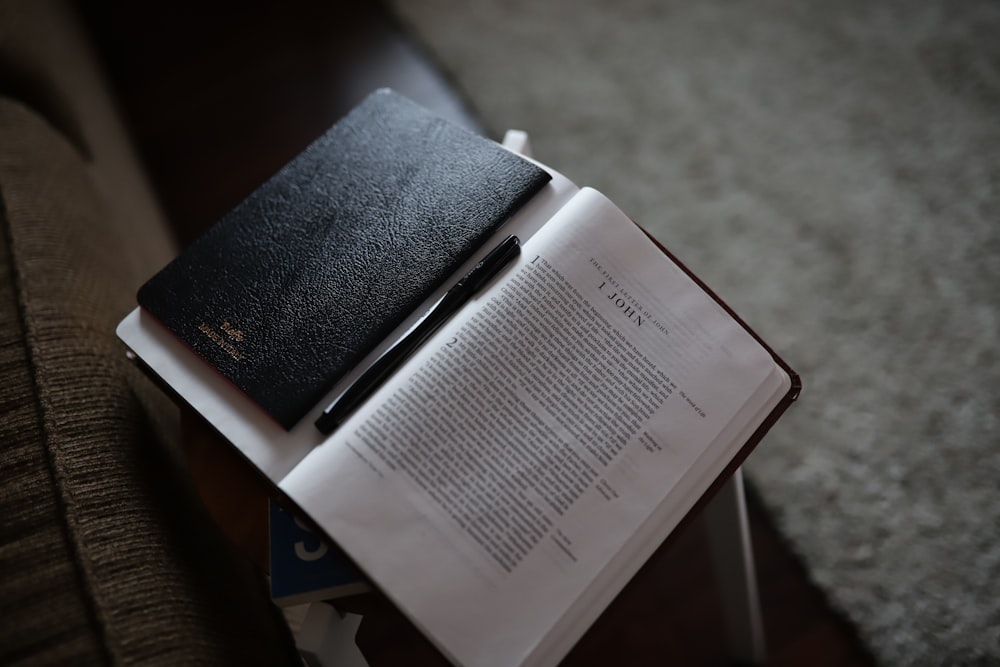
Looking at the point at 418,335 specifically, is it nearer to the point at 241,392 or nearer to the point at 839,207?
the point at 241,392

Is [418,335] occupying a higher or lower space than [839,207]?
lower

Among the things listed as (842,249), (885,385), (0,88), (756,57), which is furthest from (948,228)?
(0,88)

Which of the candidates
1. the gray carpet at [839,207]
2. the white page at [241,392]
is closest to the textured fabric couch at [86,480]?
the white page at [241,392]

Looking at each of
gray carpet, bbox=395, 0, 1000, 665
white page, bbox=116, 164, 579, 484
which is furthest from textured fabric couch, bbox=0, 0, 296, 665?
gray carpet, bbox=395, 0, 1000, 665

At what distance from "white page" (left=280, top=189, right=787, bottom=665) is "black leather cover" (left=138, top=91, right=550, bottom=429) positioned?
5 cm

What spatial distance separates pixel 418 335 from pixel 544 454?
0.41 feet

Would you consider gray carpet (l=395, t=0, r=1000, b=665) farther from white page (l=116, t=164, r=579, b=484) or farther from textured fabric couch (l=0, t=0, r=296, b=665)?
textured fabric couch (l=0, t=0, r=296, b=665)

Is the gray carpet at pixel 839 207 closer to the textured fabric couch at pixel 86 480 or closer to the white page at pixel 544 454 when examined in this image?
the white page at pixel 544 454

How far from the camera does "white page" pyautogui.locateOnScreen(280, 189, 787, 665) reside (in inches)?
17.8

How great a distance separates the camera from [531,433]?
491mm

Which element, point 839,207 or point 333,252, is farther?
point 839,207

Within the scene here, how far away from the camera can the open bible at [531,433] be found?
1.49 ft

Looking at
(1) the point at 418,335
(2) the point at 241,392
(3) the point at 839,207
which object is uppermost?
(3) the point at 839,207

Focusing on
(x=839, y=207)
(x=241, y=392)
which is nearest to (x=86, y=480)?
(x=241, y=392)
